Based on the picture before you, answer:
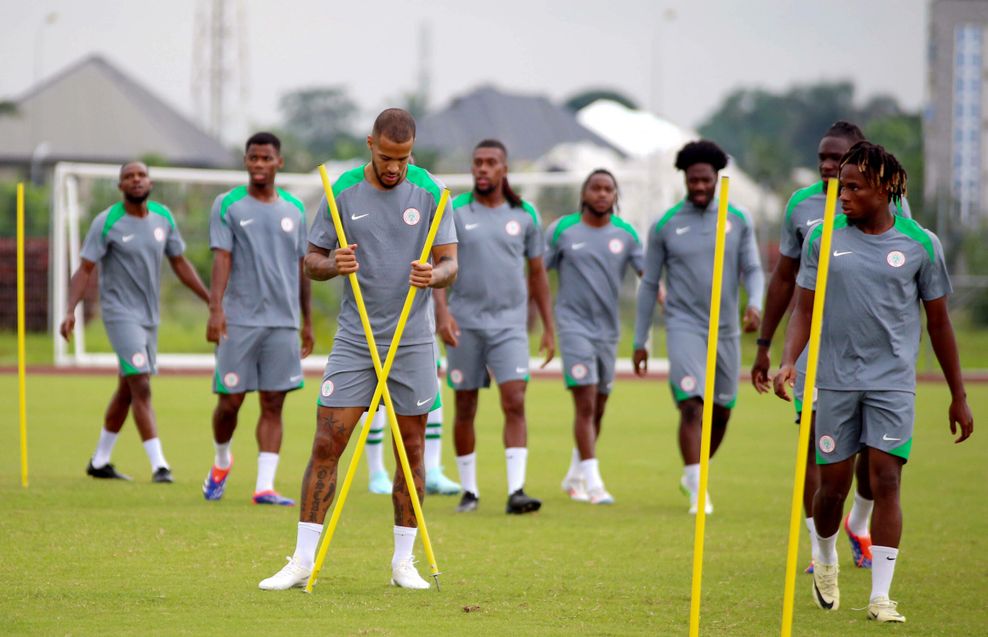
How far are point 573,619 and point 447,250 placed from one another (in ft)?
6.31

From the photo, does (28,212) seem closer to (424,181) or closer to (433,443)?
(433,443)

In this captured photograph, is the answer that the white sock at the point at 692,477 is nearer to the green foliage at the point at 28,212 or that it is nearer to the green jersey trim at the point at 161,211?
the green jersey trim at the point at 161,211

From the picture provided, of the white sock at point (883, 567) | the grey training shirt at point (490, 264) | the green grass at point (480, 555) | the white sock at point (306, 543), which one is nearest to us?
the green grass at point (480, 555)

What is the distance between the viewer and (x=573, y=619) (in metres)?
6.85

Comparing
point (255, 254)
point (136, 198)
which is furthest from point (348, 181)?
point (136, 198)

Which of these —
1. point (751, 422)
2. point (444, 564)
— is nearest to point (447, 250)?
point (444, 564)

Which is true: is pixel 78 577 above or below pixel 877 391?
below

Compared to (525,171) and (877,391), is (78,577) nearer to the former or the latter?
(877,391)

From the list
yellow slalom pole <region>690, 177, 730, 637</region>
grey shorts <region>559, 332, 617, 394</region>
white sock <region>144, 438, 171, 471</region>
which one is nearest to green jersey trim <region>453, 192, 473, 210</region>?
grey shorts <region>559, 332, 617, 394</region>

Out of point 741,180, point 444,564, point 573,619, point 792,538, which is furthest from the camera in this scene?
point 741,180

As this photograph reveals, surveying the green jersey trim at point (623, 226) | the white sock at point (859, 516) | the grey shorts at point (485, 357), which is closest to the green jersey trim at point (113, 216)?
the grey shorts at point (485, 357)

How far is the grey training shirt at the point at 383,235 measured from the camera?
7.40 metres

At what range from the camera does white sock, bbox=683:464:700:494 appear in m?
10.7

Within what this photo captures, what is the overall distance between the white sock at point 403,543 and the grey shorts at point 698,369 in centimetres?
351
